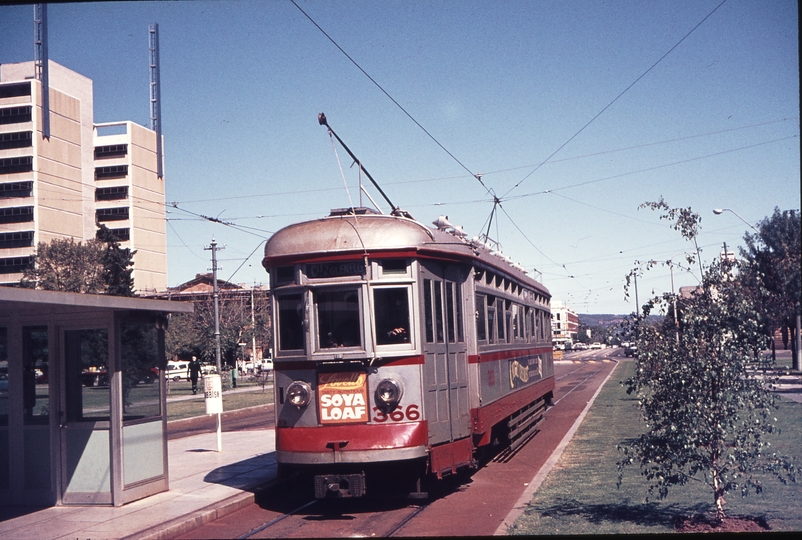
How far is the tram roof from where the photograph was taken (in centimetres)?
988

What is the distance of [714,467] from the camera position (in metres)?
7.63

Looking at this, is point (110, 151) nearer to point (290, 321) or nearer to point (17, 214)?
point (17, 214)

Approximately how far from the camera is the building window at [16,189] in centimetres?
7375

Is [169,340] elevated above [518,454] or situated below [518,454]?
above

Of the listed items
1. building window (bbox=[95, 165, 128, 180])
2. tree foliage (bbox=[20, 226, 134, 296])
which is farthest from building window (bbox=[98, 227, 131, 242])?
tree foliage (bbox=[20, 226, 134, 296])

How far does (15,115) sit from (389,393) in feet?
241

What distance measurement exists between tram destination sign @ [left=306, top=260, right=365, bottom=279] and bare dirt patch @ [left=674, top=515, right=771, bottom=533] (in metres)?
4.55

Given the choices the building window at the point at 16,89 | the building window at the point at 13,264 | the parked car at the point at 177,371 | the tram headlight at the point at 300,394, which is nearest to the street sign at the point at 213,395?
the tram headlight at the point at 300,394

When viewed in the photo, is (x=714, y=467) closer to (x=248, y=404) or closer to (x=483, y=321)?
(x=483, y=321)

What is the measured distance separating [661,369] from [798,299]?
1385 mm

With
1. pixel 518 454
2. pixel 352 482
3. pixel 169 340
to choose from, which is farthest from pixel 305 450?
pixel 169 340

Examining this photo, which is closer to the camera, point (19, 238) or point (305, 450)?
point (305, 450)

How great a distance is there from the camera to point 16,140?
2874 inches

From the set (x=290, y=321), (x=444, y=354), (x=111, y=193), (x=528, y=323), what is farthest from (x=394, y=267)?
(x=111, y=193)
